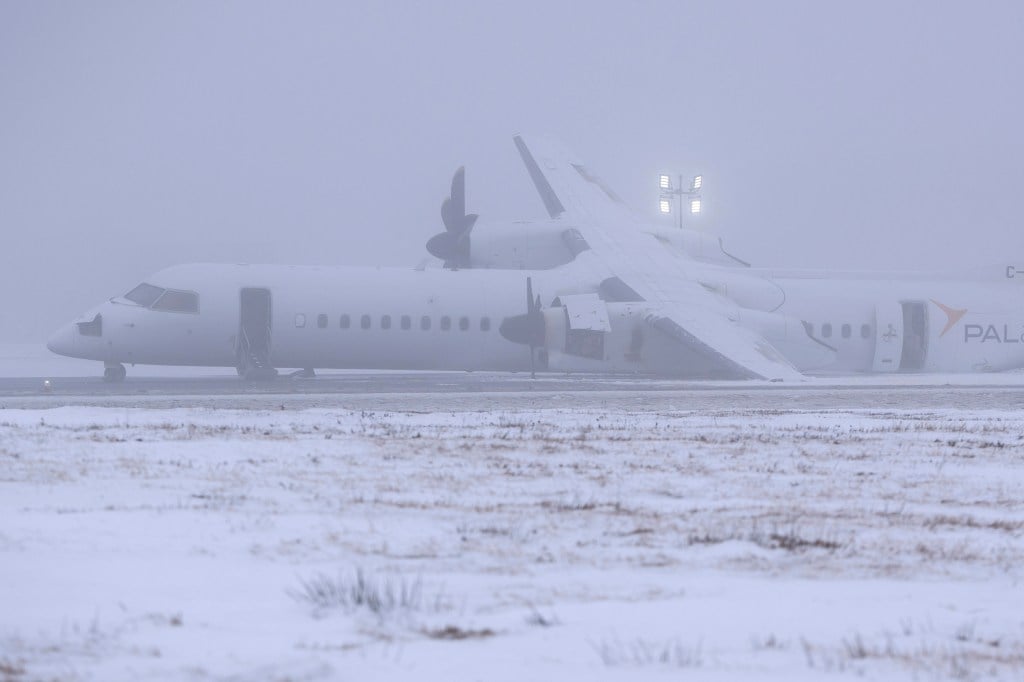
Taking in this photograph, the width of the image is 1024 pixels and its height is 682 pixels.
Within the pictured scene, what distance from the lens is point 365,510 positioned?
7559 millimetres

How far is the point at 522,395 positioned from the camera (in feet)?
78.1

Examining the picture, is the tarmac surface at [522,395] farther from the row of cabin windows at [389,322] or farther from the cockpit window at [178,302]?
the cockpit window at [178,302]

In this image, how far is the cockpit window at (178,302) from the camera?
31.0 m

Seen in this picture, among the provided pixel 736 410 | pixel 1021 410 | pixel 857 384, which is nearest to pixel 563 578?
pixel 736 410

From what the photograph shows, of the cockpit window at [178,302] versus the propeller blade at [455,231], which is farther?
the propeller blade at [455,231]

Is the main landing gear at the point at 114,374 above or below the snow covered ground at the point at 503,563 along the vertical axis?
above

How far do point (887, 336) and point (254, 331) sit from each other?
1910cm

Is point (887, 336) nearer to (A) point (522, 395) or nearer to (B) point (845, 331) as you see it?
(B) point (845, 331)

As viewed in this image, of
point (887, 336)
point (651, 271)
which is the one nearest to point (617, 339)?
point (651, 271)

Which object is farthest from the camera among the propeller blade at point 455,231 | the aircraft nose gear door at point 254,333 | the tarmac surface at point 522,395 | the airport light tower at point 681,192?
the airport light tower at point 681,192

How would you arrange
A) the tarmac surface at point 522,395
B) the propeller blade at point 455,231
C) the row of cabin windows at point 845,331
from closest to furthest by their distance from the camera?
the tarmac surface at point 522,395, the row of cabin windows at point 845,331, the propeller blade at point 455,231

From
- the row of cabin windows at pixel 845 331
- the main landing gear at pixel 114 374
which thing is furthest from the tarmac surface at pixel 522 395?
the row of cabin windows at pixel 845 331

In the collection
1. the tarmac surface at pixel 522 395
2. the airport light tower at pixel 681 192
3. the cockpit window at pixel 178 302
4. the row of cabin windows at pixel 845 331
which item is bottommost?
the tarmac surface at pixel 522 395

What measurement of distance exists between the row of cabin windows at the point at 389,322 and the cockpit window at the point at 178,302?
280 cm
